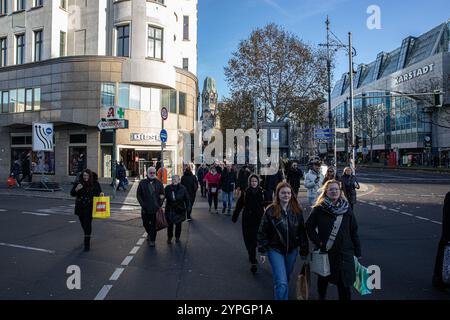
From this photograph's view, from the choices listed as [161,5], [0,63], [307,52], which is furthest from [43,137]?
Answer: [307,52]

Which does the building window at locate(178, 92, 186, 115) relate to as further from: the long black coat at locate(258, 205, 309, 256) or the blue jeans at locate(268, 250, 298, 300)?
the blue jeans at locate(268, 250, 298, 300)

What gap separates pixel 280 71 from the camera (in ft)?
103

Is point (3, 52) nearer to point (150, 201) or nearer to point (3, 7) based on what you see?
point (3, 7)

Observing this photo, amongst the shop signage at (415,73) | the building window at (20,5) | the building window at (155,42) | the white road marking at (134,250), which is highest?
the shop signage at (415,73)

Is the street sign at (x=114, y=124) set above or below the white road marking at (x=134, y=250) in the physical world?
above

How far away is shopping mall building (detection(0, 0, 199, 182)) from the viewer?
2584 centimetres

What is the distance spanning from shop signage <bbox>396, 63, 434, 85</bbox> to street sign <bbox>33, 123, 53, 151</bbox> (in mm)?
56171

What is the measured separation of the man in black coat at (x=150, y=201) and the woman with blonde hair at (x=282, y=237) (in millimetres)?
4118


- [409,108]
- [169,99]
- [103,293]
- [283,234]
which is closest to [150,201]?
[103,293]

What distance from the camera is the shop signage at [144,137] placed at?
1025 inches

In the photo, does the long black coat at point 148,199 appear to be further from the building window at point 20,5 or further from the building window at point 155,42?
the building window at point 20,5

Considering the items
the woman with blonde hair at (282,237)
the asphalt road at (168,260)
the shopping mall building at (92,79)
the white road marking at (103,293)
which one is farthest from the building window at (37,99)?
the woman with blonde hair at (282,237)

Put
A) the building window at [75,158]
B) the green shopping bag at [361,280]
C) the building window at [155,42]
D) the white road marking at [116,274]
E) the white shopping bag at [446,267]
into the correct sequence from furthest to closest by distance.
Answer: the building window at [155,42], the building window at [75,158], the white road marking at [116,274], the white shopping bag at [446,267], the green shopping bag at [361,280]

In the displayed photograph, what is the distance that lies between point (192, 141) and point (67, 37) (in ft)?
41.6
